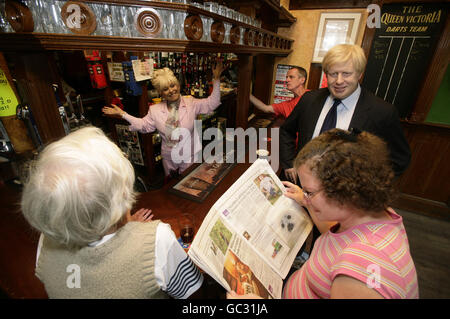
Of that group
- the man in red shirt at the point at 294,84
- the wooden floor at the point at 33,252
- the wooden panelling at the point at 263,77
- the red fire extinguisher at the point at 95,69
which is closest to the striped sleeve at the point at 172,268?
the wooden floor at the point at 33,252

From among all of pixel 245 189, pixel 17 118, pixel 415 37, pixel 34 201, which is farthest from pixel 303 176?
pixel 415 37

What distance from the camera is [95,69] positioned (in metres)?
2.54

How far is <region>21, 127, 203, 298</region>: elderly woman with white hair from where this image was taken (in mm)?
561

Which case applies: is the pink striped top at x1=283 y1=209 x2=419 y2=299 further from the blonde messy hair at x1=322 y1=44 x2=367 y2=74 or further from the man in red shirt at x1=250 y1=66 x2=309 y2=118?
the man in red shirt at x1=250 y1=66 x2=309 y2=118

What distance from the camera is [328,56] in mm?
1421

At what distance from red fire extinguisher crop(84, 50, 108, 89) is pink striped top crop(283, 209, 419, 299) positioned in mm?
2904

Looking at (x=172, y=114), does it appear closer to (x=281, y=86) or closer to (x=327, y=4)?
(x=281, y=86)

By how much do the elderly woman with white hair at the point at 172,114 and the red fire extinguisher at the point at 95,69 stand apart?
0.74m

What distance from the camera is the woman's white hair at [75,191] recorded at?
553 mm

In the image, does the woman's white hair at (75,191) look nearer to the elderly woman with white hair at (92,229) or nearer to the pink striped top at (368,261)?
the elderly woman with white hair at (92,229)

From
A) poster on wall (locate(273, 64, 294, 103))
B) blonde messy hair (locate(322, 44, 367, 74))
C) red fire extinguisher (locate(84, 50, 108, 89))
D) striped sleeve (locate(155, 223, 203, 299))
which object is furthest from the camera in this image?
poster on wall (locate(273, 64, 294, 103))

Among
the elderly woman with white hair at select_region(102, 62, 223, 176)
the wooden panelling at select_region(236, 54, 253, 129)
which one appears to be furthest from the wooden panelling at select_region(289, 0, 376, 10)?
the elderly woman with white hair at select_region(102, 62, 223, 176)

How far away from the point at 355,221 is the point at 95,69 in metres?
3.00
